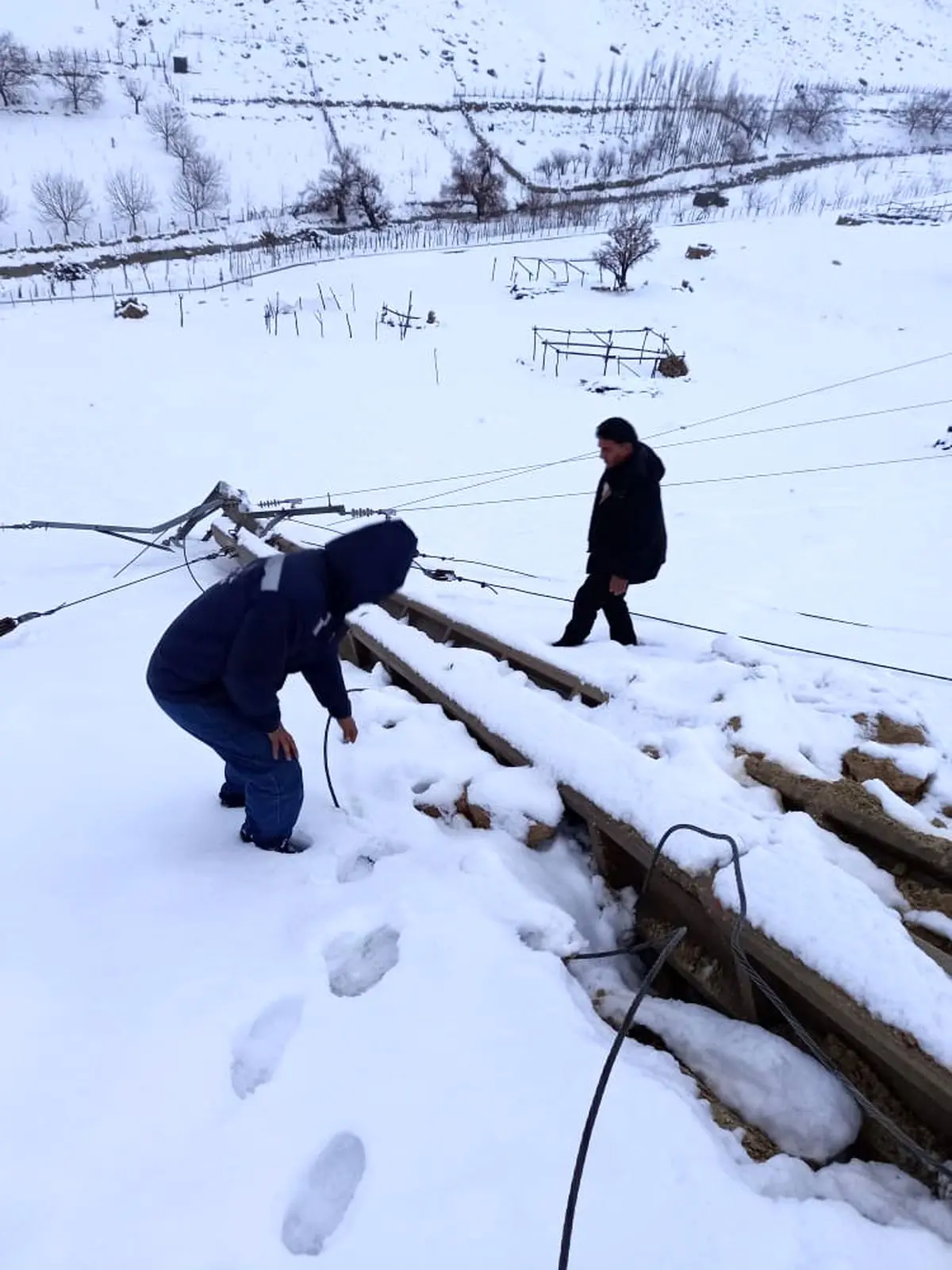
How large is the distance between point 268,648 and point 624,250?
2055cm

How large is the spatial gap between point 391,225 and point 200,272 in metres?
9.02

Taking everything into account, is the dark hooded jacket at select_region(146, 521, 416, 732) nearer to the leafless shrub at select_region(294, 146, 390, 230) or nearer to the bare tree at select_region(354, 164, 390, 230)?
the bare tree at select_region(354, 164, 390, 230)

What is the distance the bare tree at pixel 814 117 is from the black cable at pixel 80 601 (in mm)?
45599

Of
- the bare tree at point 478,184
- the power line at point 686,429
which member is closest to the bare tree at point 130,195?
the bare tree at point 478,184

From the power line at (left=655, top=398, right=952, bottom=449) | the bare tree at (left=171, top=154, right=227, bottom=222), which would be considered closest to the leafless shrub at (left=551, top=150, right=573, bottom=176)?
the bare tree at (left=171, top=154, right=227, bottom=222)

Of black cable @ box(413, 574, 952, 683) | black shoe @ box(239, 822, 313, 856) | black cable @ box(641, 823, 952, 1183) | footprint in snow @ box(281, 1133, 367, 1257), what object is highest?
black cable @ box(641, 823, 952, 1183)

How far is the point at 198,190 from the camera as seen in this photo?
28.1 metres

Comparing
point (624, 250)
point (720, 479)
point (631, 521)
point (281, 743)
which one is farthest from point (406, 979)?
point (624, 250)

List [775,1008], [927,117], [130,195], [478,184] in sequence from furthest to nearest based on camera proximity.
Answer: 1. [927,117]
2. [478,184]
3. [130,195]
4. [775,1008]

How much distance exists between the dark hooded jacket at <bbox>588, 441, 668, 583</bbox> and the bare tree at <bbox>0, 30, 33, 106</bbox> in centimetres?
3959

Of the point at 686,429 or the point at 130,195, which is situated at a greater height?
the point at 130,195

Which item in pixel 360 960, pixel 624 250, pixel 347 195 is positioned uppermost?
pixel 347 195

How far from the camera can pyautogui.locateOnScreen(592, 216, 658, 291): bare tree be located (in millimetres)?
19516

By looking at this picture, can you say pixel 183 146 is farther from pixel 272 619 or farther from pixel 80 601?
pixel 272 619
